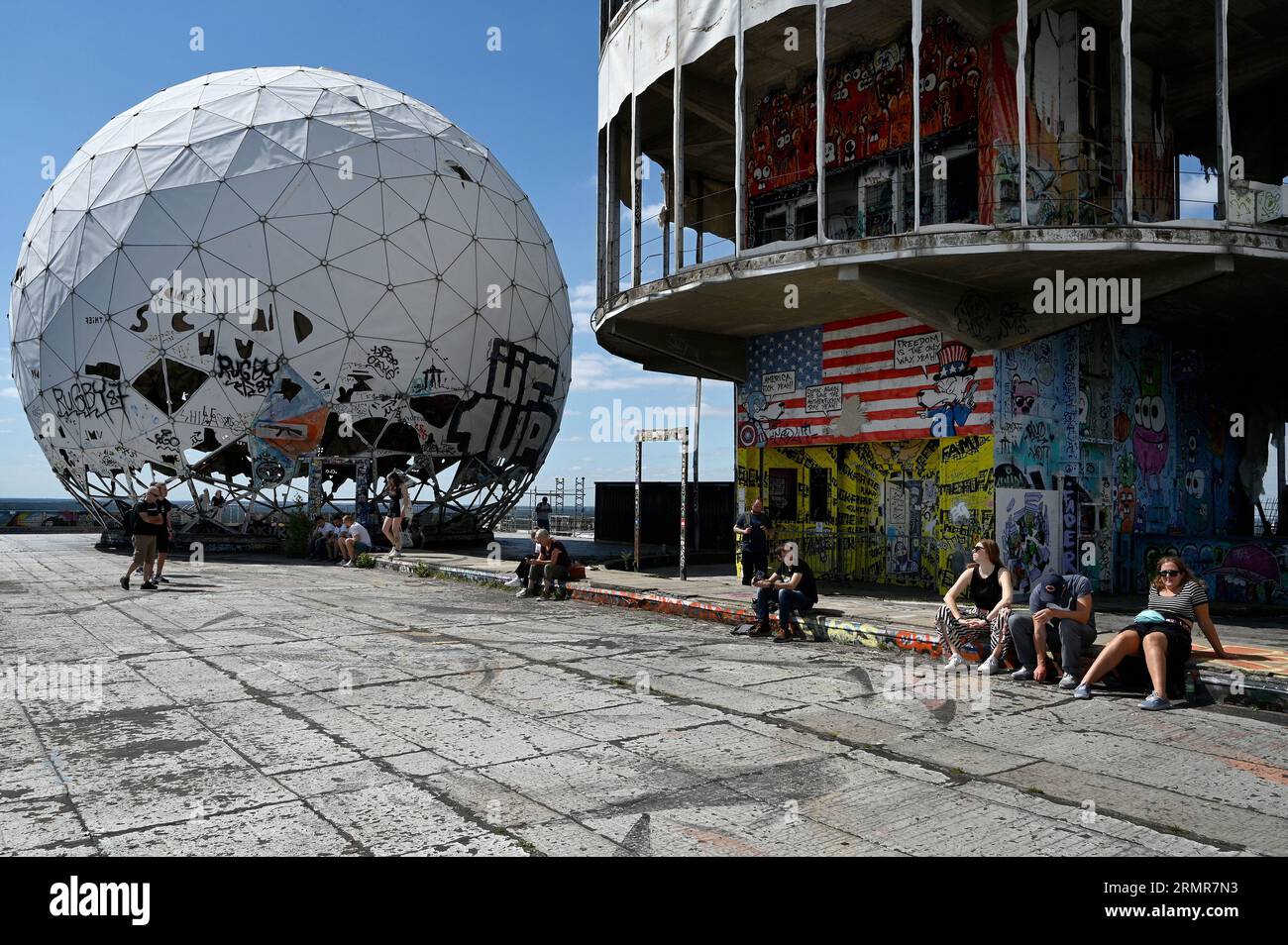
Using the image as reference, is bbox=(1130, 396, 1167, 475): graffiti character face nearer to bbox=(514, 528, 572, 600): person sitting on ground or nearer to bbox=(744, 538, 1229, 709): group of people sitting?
bbox=(744, 538, 1229, 709): group of people sitting

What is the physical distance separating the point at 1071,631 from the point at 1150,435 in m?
11.7

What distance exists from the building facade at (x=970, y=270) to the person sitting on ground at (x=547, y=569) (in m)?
4.47

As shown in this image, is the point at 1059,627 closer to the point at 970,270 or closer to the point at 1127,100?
the point at 970,270

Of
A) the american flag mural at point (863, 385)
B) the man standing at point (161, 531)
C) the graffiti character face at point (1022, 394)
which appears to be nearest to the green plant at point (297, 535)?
the man standing at point (161, 531)

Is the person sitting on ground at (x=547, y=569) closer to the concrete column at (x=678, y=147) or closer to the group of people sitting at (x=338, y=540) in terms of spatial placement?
the concrete column at (x=678, y=147)

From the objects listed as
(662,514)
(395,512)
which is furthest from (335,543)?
(662,514)

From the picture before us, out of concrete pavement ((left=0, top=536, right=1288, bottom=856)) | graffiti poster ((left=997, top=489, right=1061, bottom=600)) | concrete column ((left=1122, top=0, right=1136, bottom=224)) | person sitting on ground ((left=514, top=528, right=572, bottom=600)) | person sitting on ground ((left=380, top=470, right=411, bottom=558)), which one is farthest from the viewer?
person sitting on ground ((left=380, top=470, right=411, bottom=558))

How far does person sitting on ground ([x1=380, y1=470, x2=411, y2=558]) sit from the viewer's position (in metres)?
21.8

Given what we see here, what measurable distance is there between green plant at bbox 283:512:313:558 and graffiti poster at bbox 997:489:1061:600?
1740 cm

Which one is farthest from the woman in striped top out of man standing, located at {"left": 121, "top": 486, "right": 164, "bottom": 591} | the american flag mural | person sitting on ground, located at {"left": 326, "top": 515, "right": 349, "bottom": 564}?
person sitting on ground, located at {"left": 326, "top": 515, "right": 349, "bottom": 564}

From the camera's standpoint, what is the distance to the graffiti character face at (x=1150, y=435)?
17.2m

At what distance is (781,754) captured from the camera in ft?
18.5
